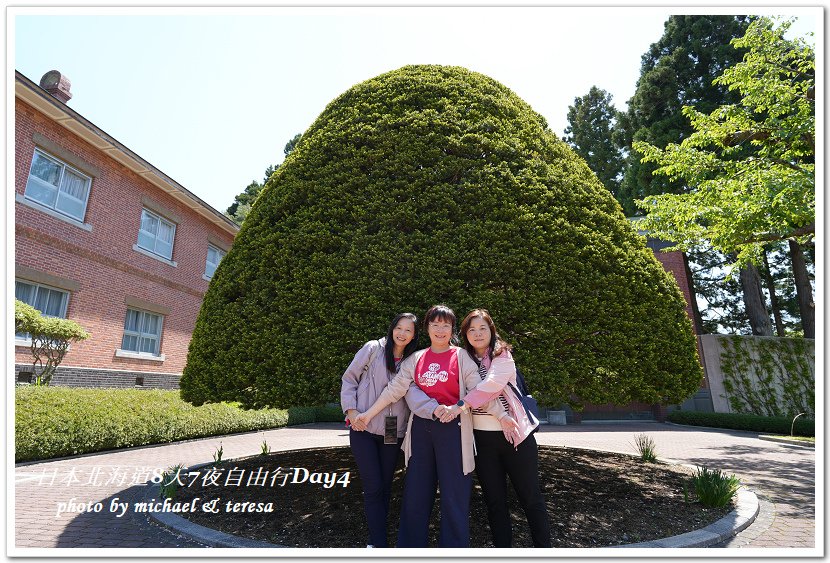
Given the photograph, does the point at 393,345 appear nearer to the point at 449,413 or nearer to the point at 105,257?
the point at 449,413

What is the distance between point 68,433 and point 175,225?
9587mm

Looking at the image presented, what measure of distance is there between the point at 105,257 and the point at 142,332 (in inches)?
106

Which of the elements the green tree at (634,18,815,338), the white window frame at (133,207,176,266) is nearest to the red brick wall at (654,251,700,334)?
the green tree at (634,18,815,338)

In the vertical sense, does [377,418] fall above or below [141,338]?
below

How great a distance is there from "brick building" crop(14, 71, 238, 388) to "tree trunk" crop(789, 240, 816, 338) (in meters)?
24.9

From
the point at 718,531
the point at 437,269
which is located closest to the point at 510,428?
the point at 437,269

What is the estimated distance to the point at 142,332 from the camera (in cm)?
1393

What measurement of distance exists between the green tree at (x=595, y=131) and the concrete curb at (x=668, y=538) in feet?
81.3

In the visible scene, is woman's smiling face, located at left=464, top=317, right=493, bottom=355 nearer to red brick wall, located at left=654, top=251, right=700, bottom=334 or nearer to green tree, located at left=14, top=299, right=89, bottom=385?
green tree, located at left=14, top=299, right=89, bottom=385

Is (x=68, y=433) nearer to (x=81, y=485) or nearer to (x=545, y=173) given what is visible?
(x=81, y=485)

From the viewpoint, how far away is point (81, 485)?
5.94 metres

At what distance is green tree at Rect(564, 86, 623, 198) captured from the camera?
26.8 metres

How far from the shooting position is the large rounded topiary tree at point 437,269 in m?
4.50

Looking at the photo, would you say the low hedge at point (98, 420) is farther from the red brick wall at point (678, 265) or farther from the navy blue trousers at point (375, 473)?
the red brick wall at point (678, 265)
